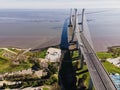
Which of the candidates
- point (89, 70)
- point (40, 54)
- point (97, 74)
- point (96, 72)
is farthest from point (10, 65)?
point (97, 74)

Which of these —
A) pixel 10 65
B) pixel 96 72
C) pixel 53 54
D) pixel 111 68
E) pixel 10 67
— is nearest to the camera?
pixel 96 72

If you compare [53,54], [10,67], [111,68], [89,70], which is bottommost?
[111,68]

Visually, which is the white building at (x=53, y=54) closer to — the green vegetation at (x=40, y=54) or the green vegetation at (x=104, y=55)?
the green vegetation at (x=40, y=54)

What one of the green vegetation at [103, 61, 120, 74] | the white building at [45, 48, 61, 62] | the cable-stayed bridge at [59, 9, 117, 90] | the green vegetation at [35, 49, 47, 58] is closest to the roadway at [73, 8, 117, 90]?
the cable-stayed bridge at [59, 9, 117, 90]

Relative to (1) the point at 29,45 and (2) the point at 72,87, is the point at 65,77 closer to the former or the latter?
(2) the point at 72,87

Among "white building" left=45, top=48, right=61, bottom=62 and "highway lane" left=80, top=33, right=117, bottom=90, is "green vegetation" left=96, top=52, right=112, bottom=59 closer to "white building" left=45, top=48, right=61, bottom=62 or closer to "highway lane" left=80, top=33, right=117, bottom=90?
"white building" left=45, top=48, right=61, bottom=62

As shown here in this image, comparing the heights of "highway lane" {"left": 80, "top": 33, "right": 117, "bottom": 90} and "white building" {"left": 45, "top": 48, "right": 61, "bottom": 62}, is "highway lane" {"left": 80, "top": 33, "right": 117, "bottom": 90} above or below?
above

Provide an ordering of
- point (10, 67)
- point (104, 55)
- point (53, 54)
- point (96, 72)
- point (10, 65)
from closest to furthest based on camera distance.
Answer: point (96, 72) → point (10, 67) → point (10, 65) → point (53, 54) → point (104, 55)

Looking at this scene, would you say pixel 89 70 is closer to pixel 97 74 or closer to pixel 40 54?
pixel 97 74

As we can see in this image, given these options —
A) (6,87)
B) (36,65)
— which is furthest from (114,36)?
(6,87)
